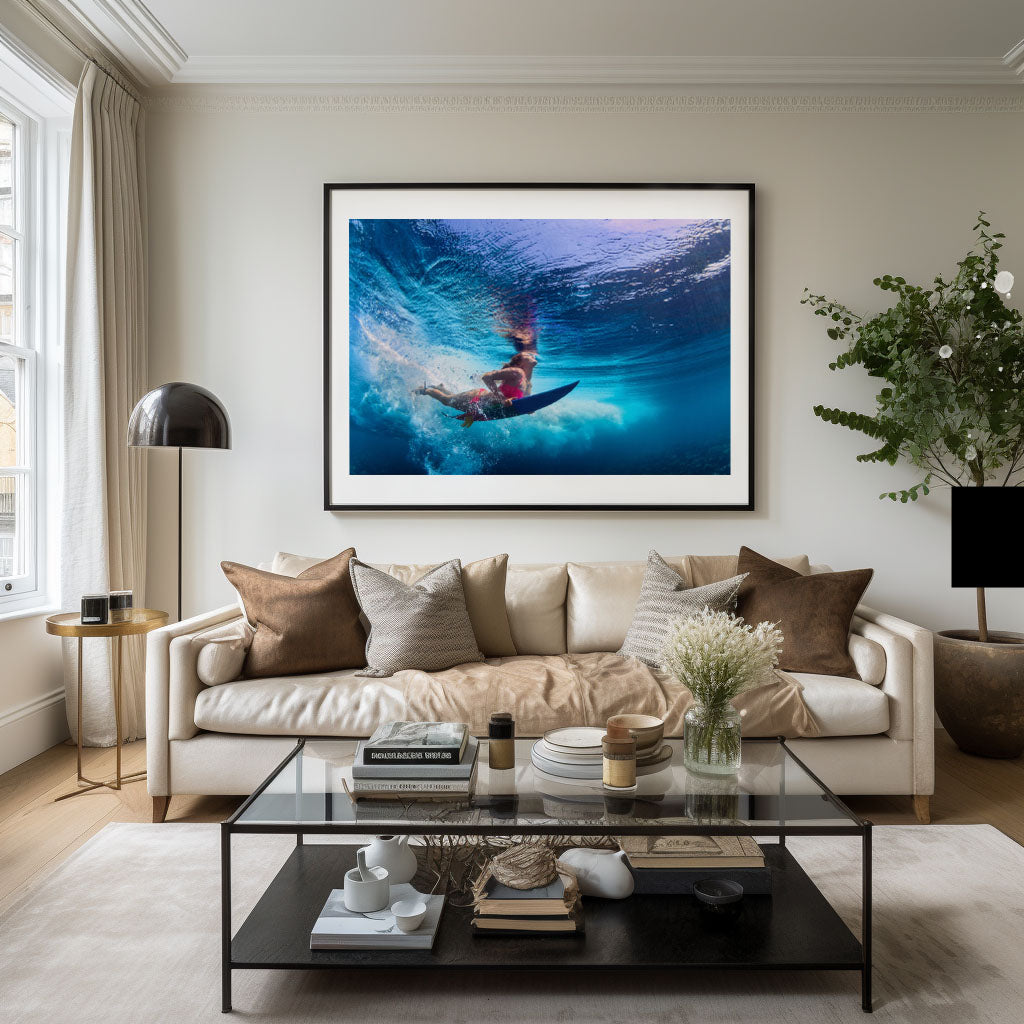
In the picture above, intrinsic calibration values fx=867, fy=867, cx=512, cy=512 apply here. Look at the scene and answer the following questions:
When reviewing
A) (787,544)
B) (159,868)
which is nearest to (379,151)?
(787,544)

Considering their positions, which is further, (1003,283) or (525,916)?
(1003,283)

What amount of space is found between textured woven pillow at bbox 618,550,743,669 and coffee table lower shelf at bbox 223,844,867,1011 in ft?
3.95

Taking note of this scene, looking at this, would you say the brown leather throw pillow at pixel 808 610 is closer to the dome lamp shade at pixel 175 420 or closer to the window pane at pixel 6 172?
the dome lamp shade at pixel 175 420

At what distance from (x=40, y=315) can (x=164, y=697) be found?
1903 mm

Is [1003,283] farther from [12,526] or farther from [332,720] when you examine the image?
[12,526]

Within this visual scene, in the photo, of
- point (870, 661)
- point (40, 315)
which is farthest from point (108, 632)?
point (870, 661)

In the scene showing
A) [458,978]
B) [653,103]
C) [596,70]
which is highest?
[596,70]

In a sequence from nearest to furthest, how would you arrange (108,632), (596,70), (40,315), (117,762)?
(108,632), (117,762), (40,315), (596,70)

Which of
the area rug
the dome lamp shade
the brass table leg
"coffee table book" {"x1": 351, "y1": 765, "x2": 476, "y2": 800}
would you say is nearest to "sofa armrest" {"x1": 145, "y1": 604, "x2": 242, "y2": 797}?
the brass table leg

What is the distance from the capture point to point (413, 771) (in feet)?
6.47

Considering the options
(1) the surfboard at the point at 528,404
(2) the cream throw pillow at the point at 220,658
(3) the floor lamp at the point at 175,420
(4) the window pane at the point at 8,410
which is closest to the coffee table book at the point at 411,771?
(2) the cream throw pillow at the point at 220,658

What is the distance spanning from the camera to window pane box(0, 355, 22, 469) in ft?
11.7

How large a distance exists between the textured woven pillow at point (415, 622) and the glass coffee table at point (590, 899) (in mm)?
1005

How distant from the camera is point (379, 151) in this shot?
13.0 ft
